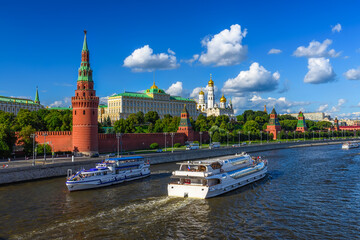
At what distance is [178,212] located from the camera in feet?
89.5

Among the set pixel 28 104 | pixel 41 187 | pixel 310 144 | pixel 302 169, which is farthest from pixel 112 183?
pixel 28 104

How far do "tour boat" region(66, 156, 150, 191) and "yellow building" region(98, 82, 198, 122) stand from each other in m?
106

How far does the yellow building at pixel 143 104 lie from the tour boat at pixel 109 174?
347 ft

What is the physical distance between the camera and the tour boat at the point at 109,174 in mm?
36031

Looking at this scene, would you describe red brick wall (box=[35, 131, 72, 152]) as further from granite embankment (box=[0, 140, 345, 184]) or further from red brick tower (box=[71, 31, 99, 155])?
granite embankment (box=[0, 140, 345, 184])

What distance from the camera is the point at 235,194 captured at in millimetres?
34531

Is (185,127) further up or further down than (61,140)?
further up

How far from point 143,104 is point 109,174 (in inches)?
4876

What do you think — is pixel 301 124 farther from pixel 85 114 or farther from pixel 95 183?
pixel 95 183

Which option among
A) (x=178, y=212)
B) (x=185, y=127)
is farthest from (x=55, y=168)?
(x=185, y=127)

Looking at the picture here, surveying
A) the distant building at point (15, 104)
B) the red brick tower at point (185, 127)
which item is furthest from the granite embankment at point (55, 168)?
the distant building at point (15, 104)

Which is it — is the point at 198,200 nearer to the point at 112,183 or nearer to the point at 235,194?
the point at 235,194

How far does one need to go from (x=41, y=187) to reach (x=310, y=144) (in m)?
97.6

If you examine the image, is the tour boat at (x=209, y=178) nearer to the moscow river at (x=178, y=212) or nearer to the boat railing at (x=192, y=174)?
the boat railing at (x=192, y=174)
